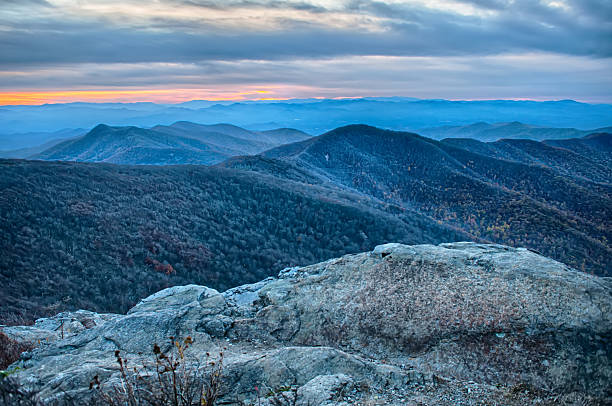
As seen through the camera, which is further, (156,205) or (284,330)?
(156,205)

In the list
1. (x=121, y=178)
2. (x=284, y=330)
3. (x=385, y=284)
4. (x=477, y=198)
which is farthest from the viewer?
(x=477, y=198)

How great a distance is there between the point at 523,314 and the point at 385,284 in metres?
3.66

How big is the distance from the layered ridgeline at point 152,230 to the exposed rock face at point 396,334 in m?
12.5

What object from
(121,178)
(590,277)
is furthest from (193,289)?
(121,178)

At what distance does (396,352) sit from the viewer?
8.77 meters

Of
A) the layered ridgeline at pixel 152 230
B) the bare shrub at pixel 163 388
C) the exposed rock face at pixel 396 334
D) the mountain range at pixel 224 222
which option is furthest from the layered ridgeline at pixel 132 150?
the bare shrub at pixel 163 388

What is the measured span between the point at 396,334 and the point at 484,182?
7264cm

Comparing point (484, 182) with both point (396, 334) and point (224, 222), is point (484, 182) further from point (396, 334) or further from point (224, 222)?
point (396, 334)

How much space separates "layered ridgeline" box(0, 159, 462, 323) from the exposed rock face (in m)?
12.5

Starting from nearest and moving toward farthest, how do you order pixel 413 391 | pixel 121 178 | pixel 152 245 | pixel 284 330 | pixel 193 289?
pixel 413 391 < pixel 284 330 < pixel 193 289 < pixel 152 245 < pixel 121 178

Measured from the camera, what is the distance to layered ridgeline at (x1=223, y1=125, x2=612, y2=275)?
162 feet

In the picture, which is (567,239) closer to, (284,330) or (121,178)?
(284,330)

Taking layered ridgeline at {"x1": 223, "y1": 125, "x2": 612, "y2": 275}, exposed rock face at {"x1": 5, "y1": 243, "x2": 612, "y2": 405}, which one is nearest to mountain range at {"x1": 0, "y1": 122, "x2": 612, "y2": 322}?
layered ridgeline at {"x1": 223, "y1": 125, "x2": 612, "y2": 275}

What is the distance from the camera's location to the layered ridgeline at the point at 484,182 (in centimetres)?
4934
